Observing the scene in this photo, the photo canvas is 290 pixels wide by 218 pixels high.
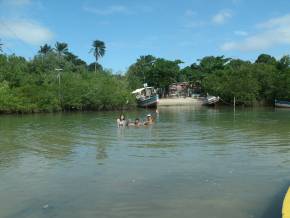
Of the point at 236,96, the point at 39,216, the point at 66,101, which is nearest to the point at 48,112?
the point at 66,101

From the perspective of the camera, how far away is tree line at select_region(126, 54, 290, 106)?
78250 millimetres

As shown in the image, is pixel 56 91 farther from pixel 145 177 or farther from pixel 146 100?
pixel 145 177

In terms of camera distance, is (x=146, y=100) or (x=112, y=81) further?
(x=146, y=100)

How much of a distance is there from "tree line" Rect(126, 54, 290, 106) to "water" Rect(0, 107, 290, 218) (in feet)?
179

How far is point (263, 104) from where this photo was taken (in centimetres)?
8038

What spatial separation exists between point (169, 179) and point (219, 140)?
36.6 feet

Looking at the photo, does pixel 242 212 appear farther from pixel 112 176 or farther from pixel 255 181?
pixel 112 176

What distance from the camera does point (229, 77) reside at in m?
83.1

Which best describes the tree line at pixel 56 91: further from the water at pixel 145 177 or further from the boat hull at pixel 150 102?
the water at pixel 145 177

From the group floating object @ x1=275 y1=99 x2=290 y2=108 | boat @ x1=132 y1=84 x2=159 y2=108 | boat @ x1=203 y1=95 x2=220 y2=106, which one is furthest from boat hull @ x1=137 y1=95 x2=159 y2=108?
floating object @ x1=275 y1=99 x2=290 y2=108

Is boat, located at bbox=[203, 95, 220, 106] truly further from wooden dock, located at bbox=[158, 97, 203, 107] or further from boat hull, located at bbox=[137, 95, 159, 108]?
boat hull, located at bbox=[137, 95, 159, 108]

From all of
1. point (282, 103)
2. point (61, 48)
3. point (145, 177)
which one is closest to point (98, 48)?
point (61, 48)

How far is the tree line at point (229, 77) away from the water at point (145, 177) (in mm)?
54626

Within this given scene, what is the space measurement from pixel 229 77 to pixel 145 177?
7078 cm
